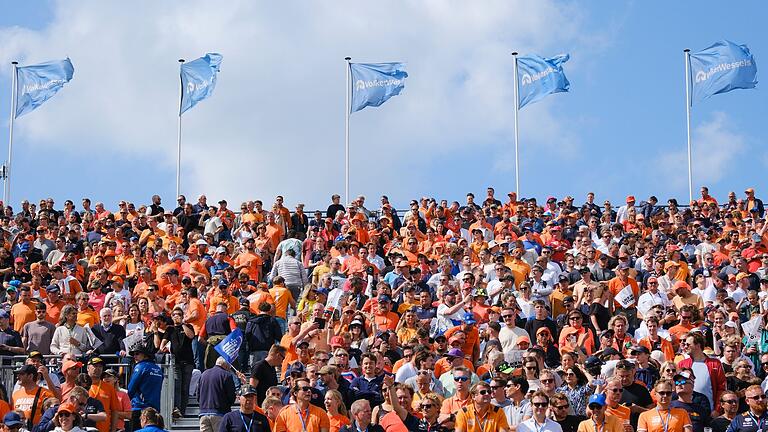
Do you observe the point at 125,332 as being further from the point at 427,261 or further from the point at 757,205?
the point at 757,205

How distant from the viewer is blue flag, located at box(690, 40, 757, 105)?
3231 centimetres

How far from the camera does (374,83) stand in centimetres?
3322

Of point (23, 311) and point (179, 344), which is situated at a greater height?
point (23, 311)

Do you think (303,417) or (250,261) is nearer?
(303,417)

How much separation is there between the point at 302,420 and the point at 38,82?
24443 millimetres

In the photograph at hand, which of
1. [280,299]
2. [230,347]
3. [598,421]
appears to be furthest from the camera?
[280,299]

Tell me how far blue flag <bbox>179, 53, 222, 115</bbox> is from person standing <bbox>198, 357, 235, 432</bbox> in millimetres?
20958

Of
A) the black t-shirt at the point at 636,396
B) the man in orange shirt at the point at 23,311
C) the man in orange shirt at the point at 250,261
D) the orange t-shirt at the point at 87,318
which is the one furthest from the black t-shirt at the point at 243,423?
the man in orange shirt at the point at 250,261

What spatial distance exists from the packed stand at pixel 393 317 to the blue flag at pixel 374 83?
23.0 ft

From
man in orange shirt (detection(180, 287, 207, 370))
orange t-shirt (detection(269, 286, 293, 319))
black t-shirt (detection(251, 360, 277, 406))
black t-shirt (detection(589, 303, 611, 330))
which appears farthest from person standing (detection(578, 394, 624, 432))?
orange t-shirt (detection(269, 286, 293, 319))

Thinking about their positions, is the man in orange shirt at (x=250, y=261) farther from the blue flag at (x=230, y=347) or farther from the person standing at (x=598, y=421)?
the person standing at (x=598, y=421)

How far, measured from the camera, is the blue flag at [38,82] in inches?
1334

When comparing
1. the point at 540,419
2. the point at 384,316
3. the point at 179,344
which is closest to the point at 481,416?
the point at 540,419

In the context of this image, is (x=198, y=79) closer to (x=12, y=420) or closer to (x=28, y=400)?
(x=28, y=400)
